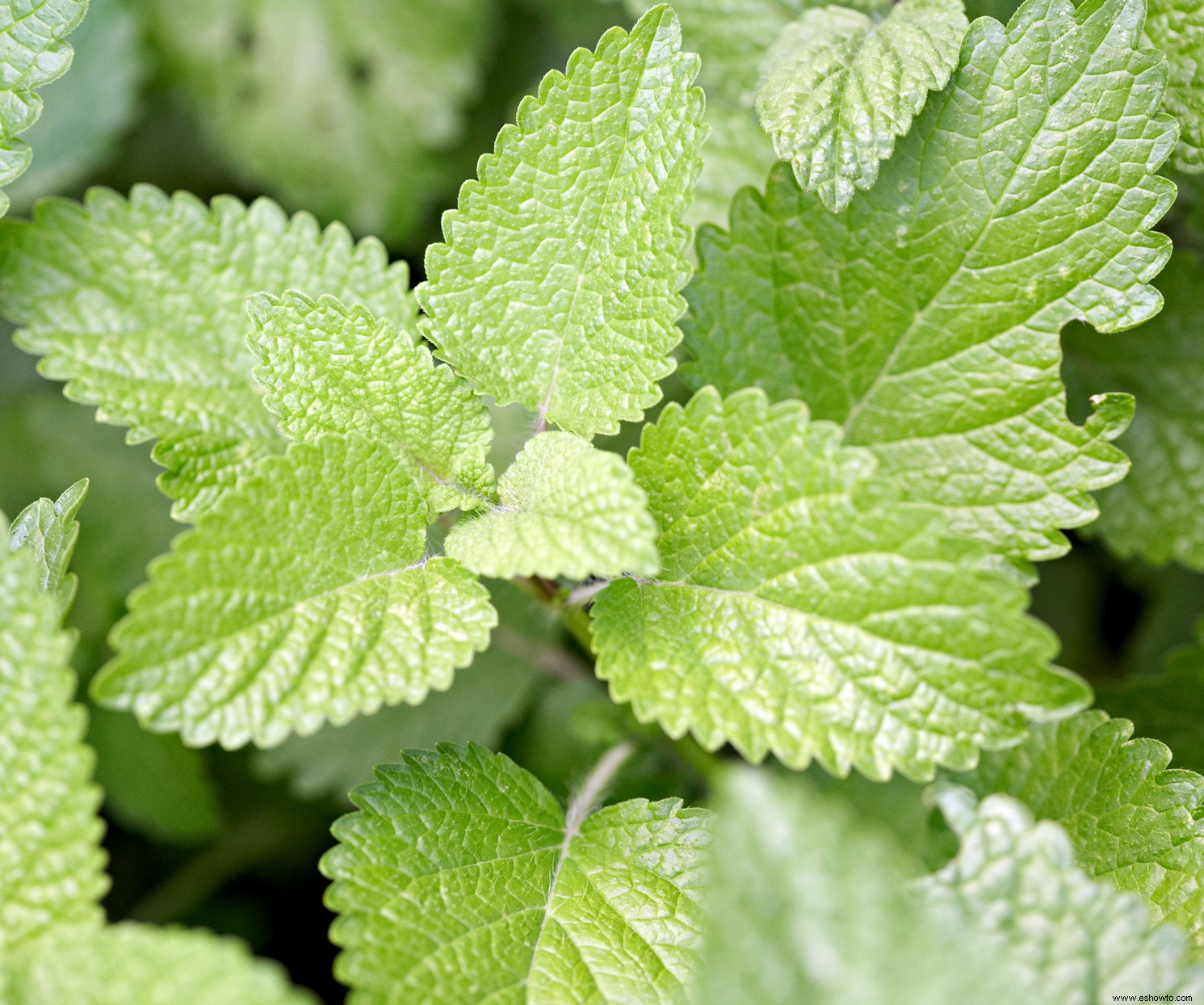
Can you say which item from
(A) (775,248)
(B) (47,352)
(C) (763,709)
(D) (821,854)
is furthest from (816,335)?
(B) (47,352)

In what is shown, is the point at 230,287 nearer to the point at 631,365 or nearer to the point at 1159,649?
the point at 631,365

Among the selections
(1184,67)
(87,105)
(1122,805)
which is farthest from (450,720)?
(1184,67)

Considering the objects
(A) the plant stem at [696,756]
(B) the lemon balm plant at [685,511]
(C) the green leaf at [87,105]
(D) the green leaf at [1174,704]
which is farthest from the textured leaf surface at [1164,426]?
(C) the green leaf at [87,105]

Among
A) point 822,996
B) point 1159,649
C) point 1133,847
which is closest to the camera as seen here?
point 822,996

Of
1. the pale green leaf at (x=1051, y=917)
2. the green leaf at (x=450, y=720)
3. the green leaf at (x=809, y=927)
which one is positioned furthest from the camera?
the green leaf at (x=450, y=720)

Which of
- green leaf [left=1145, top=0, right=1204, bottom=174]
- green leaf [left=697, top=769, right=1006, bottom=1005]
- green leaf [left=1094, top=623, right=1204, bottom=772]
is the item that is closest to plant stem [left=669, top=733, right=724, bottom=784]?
green leaf [left=1094, top=623, right=1204, bottom=772]

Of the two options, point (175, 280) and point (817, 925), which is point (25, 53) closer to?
point (175, 280)

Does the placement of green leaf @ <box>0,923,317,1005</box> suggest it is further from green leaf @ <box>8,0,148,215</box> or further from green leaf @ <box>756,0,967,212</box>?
green leaf @ <box>8,0,148,215</box>

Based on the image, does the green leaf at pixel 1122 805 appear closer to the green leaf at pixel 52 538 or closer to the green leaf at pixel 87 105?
the green leaf at pixel 52 538
